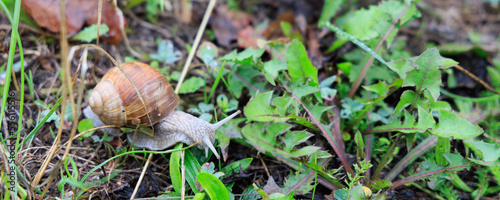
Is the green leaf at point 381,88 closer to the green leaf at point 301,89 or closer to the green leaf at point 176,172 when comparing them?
the green leaf at point 301,89

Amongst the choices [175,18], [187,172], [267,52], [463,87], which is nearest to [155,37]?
[175,18]

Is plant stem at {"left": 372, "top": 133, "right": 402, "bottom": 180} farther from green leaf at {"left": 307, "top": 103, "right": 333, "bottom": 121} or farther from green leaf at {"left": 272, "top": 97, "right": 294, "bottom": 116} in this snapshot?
green leaf at {"left": 272, "top": 97, "right": 294, "bottom": 116}

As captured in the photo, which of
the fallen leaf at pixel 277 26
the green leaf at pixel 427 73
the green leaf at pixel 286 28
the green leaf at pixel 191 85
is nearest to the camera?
the green leaf at pixel 427 73

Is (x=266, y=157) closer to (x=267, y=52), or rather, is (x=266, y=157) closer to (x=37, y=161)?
(x=267, y=52)

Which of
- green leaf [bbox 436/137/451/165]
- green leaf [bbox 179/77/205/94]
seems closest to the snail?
green leaf [bbox 179/77/205/94]

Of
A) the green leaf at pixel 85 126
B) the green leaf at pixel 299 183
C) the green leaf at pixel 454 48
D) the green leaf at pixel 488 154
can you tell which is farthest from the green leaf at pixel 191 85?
the green leaf at pixel 454 48

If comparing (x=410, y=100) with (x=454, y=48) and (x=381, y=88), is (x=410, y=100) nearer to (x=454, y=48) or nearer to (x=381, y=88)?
(x=381, y=88)
